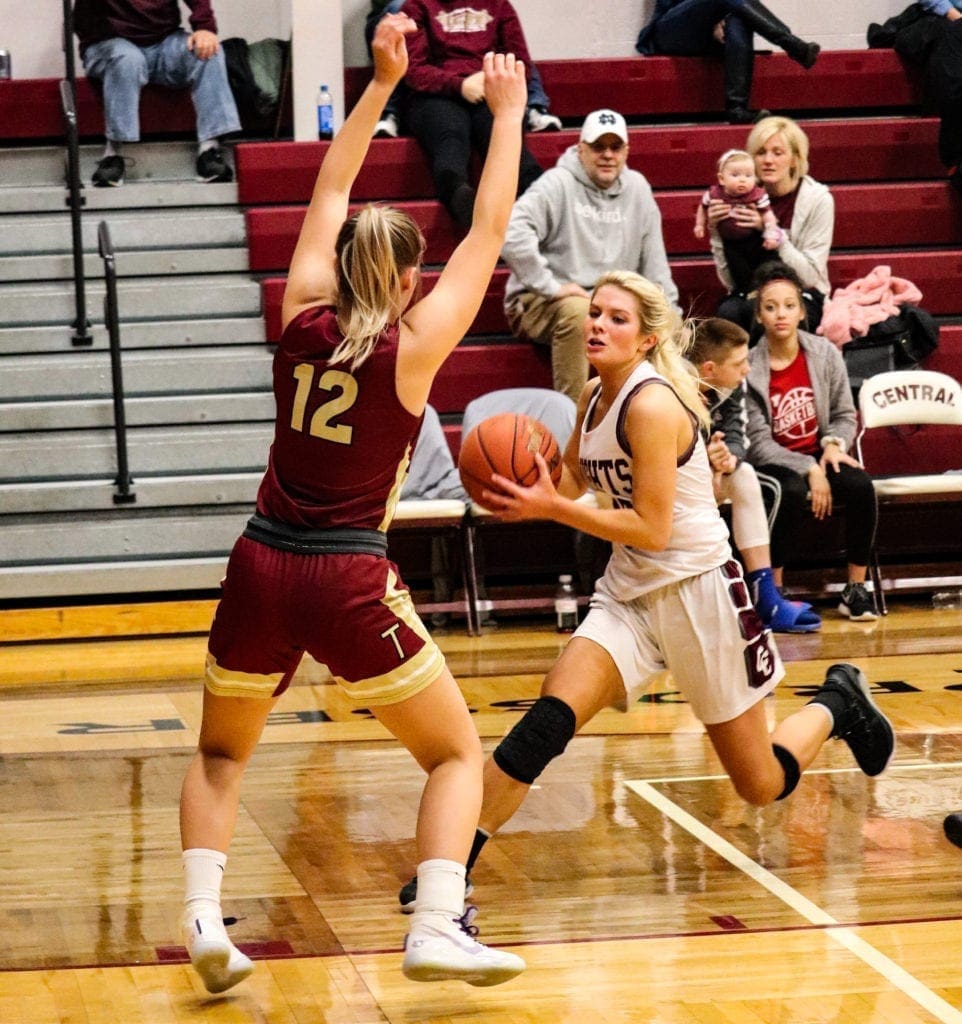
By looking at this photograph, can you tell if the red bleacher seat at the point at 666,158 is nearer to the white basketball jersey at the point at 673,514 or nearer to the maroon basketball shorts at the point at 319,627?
the white basketball jersey at the point at 673,514

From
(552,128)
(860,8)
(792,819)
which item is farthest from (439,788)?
(860,8)

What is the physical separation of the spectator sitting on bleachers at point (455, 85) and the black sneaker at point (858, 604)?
2.65 metres

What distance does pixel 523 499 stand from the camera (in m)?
3.83

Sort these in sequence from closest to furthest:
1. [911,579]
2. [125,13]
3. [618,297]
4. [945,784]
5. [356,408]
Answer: [356,408], [618,297], [945,784], [911,579], [125,13]

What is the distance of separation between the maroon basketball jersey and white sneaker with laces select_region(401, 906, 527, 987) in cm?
76

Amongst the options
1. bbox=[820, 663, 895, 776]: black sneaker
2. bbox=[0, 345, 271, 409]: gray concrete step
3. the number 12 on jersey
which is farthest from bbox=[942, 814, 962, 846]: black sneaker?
bbox=[0, 345, 271, 409]: gray concrete step

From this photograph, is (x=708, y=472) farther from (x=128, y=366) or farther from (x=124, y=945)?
(x=128, y=366)

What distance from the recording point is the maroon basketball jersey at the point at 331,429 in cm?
324

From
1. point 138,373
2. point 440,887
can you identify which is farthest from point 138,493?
point 440,887

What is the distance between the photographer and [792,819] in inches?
181

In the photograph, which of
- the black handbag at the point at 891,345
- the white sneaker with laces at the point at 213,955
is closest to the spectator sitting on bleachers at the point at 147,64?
the black handbag at the point at 891,345

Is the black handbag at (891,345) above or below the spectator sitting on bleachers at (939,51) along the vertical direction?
below

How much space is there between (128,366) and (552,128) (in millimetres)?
2708

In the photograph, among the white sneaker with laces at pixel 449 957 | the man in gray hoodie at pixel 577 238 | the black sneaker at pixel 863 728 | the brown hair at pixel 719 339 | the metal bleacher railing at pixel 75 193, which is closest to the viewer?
the white sneaker with laces at pixel 449 957
